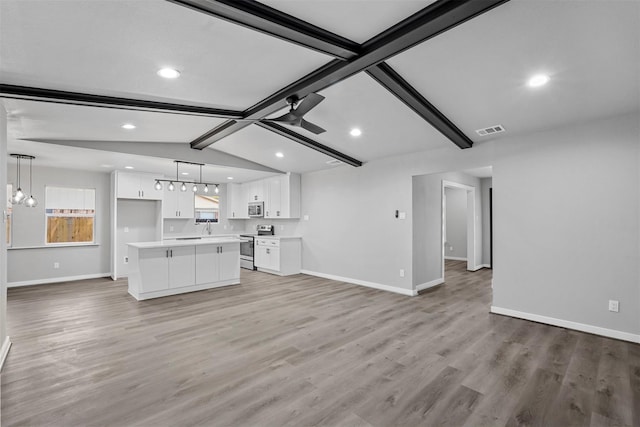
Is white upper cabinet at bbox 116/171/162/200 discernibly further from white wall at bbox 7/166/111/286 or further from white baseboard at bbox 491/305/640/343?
white baseboard at bbox 491/305/640/343

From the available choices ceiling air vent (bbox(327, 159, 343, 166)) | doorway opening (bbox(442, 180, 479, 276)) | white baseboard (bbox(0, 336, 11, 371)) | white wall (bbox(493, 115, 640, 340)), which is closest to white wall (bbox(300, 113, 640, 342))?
white wall (bbox(493, 115, 640, 340))

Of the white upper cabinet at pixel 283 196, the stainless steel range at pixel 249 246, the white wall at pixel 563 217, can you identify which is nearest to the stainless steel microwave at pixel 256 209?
the white upper cabinet at pixel 283 196

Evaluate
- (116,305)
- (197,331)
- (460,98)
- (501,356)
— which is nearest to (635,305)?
(501,356)

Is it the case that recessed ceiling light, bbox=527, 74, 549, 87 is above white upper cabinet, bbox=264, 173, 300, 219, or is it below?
above

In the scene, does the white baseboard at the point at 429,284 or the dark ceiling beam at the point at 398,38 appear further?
the white baseboard at the point at 429,284

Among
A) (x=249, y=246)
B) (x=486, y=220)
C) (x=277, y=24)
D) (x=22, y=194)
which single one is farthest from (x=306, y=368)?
(x=486, y=220)

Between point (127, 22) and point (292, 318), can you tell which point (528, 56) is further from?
point (292, 318)

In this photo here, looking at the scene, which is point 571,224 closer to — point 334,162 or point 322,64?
point 322,64

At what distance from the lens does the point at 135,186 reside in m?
6.81

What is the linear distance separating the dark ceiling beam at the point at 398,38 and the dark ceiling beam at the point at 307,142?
49.0 inches

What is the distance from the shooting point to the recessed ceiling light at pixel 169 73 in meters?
2.71

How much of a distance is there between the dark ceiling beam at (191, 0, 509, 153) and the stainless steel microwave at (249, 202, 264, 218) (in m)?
4.76

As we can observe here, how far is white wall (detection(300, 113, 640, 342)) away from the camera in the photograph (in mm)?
3348

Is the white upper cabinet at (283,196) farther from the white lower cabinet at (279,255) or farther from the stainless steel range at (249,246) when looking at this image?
the white lower cabinet at (279,255)
